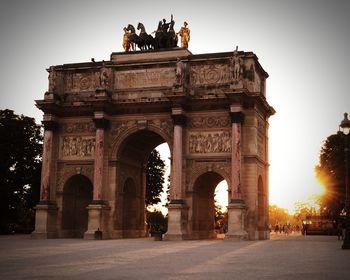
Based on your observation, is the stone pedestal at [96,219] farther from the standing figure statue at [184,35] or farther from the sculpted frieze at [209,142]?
the standing figure statue at [184,35]

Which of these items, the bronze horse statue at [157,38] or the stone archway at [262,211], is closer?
the stone archway at [262,211]

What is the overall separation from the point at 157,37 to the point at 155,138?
23.9 feet

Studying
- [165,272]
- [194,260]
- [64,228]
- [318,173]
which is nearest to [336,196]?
[318,173]

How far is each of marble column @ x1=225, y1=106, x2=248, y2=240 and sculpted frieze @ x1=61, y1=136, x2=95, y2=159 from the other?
1003 cm

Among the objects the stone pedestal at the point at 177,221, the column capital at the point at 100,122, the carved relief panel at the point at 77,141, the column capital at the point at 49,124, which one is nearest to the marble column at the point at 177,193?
the stone pedestal at the point at 177,221

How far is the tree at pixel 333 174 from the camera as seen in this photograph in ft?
162

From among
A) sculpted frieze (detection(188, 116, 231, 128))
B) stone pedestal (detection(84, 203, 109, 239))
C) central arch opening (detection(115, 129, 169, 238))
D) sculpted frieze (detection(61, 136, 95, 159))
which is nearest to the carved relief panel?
sculpted frieze (detection(61, 136, 95, 159))

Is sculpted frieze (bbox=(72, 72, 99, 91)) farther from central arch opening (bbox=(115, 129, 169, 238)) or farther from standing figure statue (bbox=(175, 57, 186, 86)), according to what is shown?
standing figure statue (bbox=(175, 57, 186, 86))

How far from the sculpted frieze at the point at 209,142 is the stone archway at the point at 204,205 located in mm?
1585

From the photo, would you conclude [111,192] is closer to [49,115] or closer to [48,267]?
[49,115]

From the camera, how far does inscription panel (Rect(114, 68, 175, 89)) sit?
133 ft

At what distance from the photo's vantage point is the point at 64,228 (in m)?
41.7

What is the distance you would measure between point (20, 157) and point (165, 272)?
124 ft

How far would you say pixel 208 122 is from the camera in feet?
130
